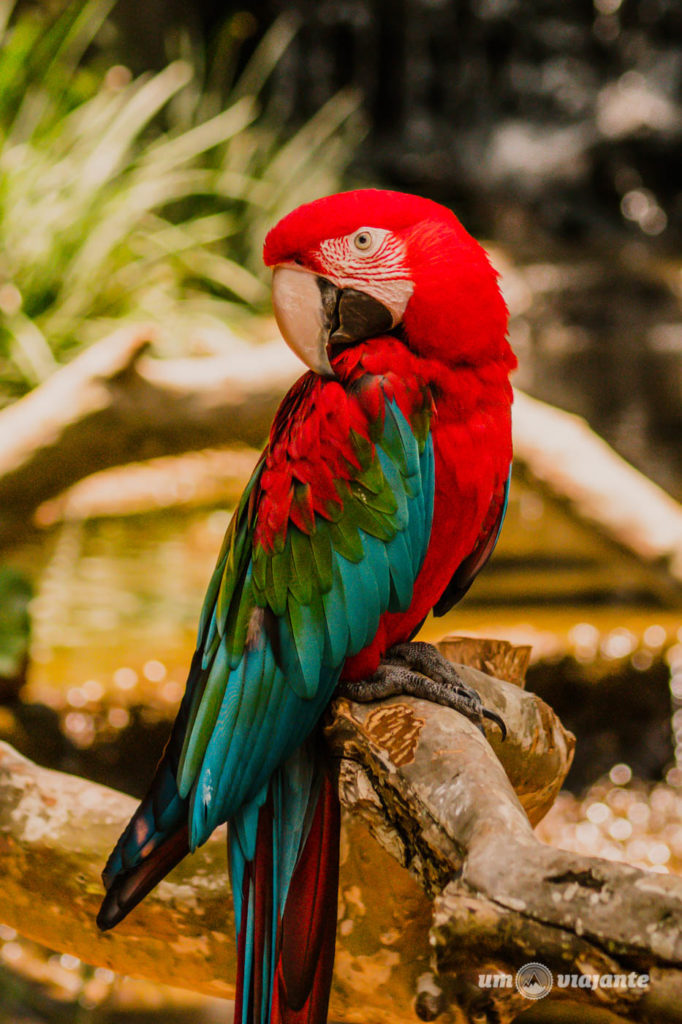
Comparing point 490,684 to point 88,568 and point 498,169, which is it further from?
point 498,169

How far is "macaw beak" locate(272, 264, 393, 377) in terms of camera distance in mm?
676

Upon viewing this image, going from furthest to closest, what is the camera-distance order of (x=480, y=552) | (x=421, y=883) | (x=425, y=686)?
1. (x=480, y=552)
2. (x=425, y=686)
3. (x=421, y=883)

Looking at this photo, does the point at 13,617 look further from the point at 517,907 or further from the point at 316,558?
the point at 517,907

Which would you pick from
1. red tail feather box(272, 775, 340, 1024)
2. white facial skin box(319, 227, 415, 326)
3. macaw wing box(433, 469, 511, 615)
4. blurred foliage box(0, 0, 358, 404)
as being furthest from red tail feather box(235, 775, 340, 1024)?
blurred foliage box(0, 0, 358, 404)

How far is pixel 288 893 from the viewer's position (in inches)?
26.5

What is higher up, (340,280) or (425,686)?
(340,280)

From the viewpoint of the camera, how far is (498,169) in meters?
3.90

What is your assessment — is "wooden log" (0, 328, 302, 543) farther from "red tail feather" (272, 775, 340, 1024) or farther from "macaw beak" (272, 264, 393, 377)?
"red tail feather" (272, 775, 340, 1024)

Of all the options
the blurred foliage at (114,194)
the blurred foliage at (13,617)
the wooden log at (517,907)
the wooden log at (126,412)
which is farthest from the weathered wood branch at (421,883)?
the blurred foliage at (114,194)

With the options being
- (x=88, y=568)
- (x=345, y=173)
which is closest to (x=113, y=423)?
(x=88, y=568)

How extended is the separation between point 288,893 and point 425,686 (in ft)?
0.56

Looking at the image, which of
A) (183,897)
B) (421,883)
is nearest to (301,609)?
(421,883)

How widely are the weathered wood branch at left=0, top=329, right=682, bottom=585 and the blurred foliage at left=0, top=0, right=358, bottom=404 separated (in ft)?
2.45

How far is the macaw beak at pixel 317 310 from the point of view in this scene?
68 centimetres
